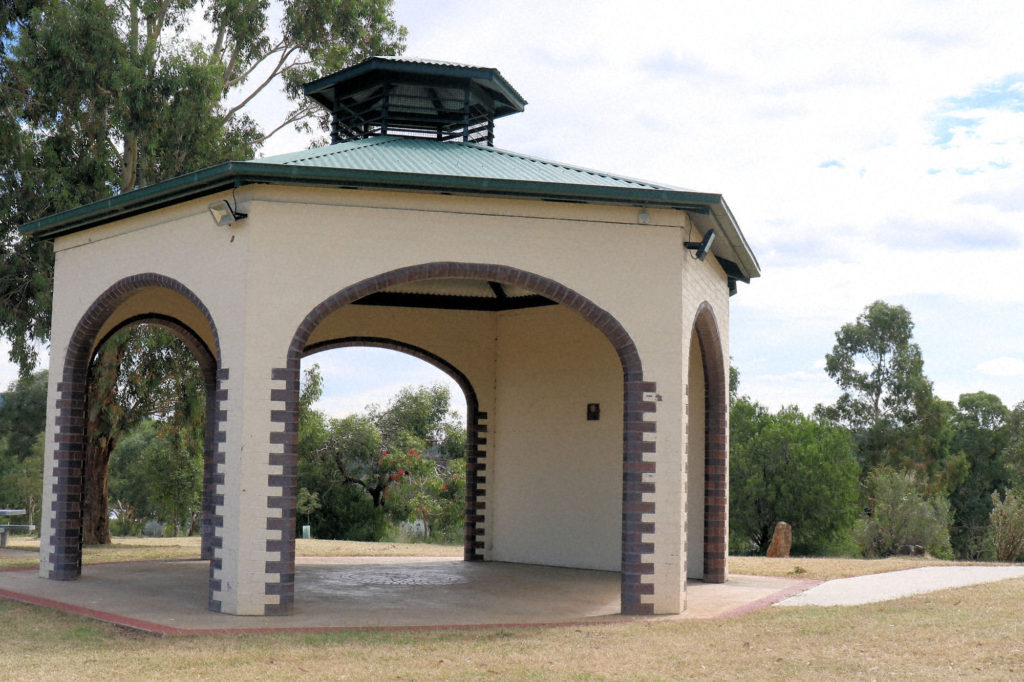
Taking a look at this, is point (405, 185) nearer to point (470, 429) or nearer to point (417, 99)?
point (417, 99)

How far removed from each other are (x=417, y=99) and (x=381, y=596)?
21.6ft

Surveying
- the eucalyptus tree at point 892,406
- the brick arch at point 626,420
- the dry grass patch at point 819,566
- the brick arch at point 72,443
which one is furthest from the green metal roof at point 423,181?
the eucalyptus tree at point 892,406

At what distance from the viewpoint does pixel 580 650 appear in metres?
7.73

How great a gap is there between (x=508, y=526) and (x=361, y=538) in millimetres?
14378

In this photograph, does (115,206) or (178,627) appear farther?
(115,206)

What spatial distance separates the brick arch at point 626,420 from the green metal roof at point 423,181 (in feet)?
2.78

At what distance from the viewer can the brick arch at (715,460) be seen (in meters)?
12.5

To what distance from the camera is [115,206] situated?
1068cm

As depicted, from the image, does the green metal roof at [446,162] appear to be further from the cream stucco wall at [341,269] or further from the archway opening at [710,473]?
the archway opening at [710,473]

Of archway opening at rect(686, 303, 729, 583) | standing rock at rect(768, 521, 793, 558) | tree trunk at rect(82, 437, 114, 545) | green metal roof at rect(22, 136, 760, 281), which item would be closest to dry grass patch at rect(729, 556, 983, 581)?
archway opening at rect(686, 303, 729, 583)

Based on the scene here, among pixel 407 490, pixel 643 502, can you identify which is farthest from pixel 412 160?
pixel 407 490

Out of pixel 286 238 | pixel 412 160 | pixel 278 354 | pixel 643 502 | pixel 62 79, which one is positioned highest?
pixel 62 79

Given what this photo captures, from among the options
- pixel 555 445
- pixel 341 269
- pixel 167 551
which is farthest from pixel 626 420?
pixel 167 551

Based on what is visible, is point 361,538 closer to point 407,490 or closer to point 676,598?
point 407,490
